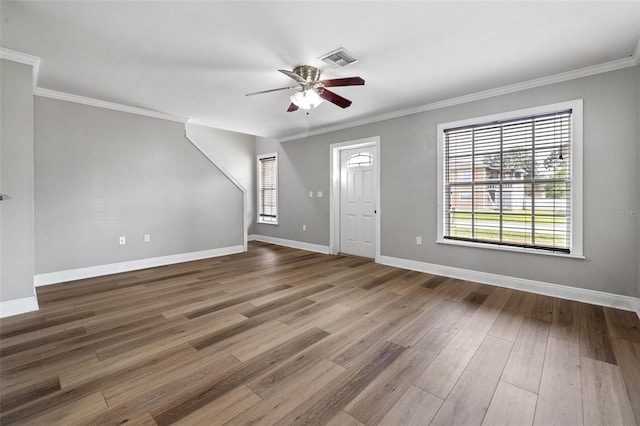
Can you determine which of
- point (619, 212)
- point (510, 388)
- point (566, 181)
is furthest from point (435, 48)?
point (510, 388)

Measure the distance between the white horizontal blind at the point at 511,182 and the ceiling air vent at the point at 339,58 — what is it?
6.68 ft

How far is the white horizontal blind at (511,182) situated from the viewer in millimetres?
3309

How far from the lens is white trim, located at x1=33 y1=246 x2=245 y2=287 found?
3.78 metres

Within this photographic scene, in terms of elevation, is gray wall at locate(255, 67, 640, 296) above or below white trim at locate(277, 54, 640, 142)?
below

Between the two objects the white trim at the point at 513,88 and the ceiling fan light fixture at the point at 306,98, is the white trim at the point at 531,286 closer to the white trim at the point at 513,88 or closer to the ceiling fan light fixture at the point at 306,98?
the white trim at the point at 513,88

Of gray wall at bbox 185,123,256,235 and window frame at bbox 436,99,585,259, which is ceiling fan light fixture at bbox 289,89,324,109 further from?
gray wall at bbox 185,123,256,235

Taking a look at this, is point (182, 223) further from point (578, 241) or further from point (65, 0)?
point (578, 241)

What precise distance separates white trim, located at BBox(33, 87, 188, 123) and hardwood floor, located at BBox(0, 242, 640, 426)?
8.31 feet

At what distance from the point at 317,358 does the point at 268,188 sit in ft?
18.4

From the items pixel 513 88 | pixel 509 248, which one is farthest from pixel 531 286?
pixel 513 88

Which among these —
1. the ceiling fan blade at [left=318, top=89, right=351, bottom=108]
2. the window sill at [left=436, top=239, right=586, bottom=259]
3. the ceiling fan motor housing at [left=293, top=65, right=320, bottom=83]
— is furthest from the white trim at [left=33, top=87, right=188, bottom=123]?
the window sill at [left=436, top=239, right=586, bottom=259]

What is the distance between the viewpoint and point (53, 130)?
3.82m

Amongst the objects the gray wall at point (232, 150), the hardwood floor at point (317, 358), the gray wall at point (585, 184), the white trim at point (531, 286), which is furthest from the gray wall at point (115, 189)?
the white trim at point (531, 286)

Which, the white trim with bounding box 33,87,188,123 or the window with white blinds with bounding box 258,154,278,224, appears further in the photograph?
the window with white blinds with bounding box 258,154,278,224
